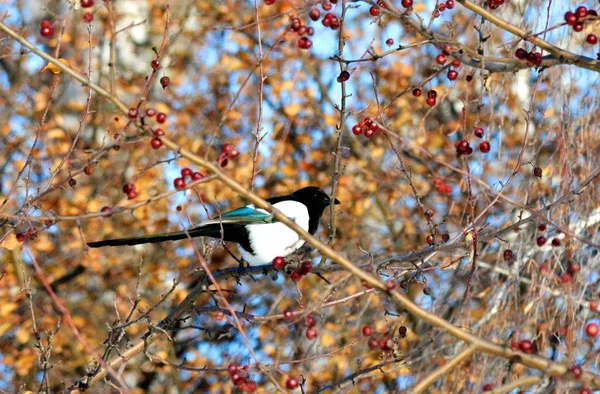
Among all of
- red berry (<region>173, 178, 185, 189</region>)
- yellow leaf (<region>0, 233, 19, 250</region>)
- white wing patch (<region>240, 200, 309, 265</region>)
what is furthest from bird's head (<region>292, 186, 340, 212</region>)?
red berry (<region>173, 178, 185, 189</region>)

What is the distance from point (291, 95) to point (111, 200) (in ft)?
7.10

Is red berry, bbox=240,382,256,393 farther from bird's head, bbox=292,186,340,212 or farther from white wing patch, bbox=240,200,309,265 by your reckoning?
bird's head, bbox=292,186,340,212

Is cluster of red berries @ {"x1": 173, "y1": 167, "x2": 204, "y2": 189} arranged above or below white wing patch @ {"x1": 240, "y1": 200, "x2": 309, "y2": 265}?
below

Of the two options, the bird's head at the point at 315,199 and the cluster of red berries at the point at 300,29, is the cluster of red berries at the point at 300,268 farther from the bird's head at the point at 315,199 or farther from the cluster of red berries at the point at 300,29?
the bird's head at the point at 315,199

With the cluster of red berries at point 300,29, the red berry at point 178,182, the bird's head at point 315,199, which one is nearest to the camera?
the red berry at point 178,182

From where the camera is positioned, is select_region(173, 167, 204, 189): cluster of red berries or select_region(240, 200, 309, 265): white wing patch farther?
select_region(240, 200, 309, 265): white wing patch

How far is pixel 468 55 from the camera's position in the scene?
2377 millimetres

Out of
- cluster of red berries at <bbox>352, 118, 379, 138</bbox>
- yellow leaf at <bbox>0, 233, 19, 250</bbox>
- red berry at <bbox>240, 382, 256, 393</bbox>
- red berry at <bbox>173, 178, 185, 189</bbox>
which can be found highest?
yellow leaf at <bbox>0, 233, 19, 250</bbox>

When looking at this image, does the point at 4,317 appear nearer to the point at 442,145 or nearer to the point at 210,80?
the point at 210,80

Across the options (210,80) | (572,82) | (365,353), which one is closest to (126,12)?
(210,80)

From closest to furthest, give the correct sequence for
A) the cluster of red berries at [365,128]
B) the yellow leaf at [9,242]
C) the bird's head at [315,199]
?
the cluster of red berries at [365,128] < the yellow leaf at [9,242] < the bird's head at [315,199]

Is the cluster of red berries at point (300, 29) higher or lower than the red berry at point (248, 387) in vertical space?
higher

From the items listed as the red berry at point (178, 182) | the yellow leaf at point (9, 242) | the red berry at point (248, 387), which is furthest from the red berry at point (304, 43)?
the yellow leaf at point (9, 242)

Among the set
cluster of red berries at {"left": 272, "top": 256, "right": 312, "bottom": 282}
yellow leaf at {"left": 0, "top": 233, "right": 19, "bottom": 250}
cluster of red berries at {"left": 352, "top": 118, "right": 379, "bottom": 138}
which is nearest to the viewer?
cluster of red berries at {"left": 272, "top": 256, "right": 312, "bottom": 282}
